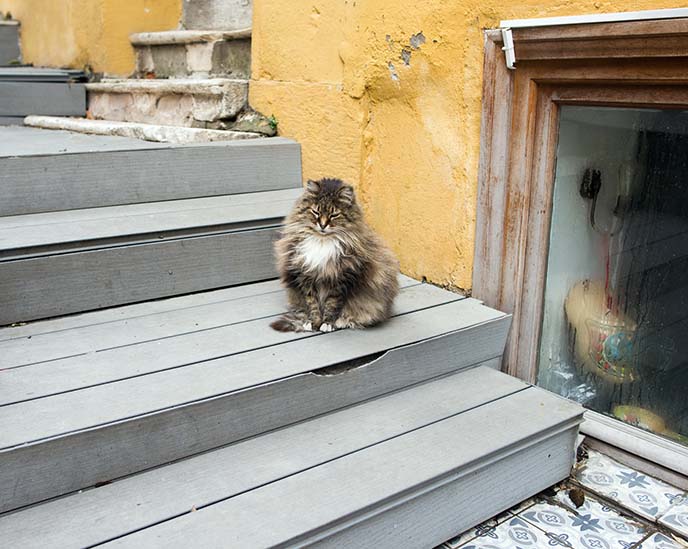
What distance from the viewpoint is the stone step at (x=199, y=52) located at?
385 cm

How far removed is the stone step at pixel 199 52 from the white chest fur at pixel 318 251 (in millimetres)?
1843

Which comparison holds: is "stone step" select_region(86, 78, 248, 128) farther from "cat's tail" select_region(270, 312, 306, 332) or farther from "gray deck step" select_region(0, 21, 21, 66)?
"gray deck step" select_region(0, 21, 21, 66)

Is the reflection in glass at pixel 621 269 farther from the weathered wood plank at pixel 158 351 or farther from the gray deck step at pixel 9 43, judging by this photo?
the gray deck step at pixel 9 43

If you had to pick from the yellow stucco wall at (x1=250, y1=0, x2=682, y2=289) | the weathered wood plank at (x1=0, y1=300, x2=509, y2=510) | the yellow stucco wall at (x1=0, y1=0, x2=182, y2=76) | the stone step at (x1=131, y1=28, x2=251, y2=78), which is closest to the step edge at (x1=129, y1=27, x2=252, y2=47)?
the stone step at (x1=131, y1=28, x2=251, y2=78)

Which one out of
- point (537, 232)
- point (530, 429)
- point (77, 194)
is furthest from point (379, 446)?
point (77, 194)

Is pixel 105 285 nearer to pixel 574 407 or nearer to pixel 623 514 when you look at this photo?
pixel 574 407

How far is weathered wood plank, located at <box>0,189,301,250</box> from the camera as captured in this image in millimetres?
2348

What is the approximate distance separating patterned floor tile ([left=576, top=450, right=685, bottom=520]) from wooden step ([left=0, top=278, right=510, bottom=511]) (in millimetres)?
535

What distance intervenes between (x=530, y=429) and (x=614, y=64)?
1.19 meters

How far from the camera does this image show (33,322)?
229cm

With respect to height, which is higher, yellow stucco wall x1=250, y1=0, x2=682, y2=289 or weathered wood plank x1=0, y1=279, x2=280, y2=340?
yellow stucco wall x1=250, y1=0, x2=682, y2=289

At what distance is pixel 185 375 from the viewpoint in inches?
76.7

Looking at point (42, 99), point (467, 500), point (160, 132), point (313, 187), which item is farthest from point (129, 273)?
point (42, 99)

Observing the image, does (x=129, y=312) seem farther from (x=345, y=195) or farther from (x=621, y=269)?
(x=621, y=269)
